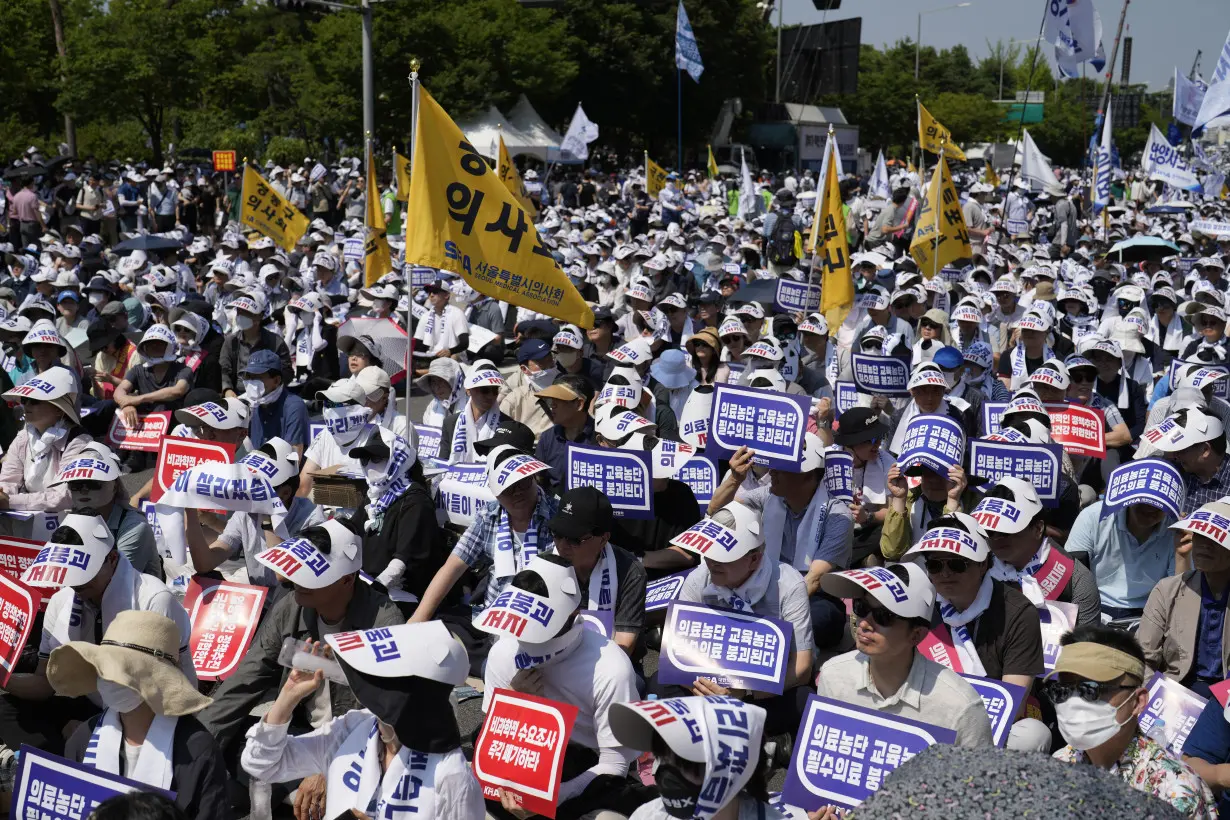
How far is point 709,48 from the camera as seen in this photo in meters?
65.1

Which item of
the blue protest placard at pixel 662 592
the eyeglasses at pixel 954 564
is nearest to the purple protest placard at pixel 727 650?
the eyeglasses at pixel 954 564

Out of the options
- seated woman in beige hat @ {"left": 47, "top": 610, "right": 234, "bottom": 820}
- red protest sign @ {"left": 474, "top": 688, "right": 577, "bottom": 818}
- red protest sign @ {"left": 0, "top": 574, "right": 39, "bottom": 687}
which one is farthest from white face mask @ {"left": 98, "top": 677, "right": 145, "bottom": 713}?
red protest sign @ {"left": 0, "top": 574, "right": 39, "bottom": 687}

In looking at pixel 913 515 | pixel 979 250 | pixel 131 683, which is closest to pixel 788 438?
pixel 913 515

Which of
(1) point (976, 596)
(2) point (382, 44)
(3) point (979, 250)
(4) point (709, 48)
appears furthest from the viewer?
(4) point (709, 48)

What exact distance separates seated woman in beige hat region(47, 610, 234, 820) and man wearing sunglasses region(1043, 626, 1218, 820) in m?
2.85

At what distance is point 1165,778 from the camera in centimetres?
434

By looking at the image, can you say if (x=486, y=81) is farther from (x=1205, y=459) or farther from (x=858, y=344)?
(x=1205, y=459)

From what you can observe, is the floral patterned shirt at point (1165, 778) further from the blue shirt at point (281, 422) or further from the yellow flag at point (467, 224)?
the blue shirt at point (281, 422)

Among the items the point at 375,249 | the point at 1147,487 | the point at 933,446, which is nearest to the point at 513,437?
the point at 933,446

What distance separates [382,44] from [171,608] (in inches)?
1551

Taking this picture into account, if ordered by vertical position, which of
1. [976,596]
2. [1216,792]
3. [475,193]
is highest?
[475,193]

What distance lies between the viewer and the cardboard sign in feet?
17.3

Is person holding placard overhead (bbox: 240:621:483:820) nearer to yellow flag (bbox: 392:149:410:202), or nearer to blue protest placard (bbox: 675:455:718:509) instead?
blue protest placard (bbox: 675:455:718:509)

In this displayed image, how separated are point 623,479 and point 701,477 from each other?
0.72 m
